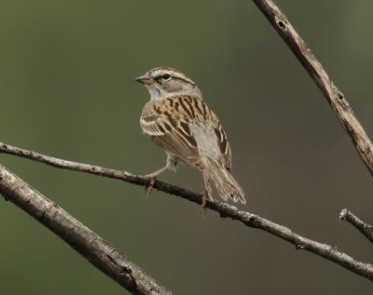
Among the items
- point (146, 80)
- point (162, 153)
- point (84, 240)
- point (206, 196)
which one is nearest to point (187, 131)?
point (146, 80)

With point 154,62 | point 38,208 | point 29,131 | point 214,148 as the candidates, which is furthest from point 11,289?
point 38,208

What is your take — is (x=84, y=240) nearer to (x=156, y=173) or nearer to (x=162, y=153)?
(x=156, y=173)

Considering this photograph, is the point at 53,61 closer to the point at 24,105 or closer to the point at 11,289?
the point at 24,105

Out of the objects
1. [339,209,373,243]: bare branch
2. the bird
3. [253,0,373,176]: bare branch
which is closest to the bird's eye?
the bird

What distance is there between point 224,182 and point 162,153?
50.6 feet

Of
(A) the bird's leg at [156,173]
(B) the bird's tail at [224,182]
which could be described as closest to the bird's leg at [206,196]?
(B) the bird's tail at [224,182]

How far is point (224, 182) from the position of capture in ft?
24.9

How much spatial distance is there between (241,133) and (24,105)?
14.1ft

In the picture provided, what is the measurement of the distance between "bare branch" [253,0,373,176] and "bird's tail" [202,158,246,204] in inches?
51.5

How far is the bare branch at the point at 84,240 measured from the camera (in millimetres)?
5777

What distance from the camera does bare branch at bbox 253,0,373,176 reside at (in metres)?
5.95

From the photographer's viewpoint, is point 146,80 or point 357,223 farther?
point 146,80

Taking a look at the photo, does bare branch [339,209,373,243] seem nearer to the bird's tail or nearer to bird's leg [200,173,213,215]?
bird's leg [200,173,213,215]

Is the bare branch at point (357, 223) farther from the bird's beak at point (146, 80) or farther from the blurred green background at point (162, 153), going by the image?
the blurred green background at point (162, 153)
